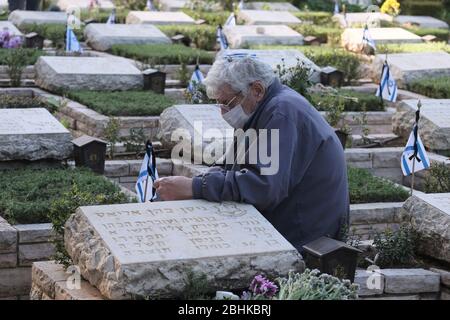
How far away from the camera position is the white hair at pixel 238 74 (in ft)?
20.7

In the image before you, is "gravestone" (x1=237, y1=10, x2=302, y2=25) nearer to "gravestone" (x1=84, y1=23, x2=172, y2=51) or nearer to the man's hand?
"gravestone" (x1=84, y1=23, x2=172, y2=51)

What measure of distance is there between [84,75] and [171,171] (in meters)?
3.49

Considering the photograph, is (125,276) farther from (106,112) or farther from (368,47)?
(368,47)

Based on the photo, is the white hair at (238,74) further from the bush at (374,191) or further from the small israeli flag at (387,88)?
the small israeli flag at (387,88)

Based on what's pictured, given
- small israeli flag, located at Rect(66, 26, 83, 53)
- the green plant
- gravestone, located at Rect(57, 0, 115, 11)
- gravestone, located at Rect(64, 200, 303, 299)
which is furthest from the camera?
gravestone, located at Rect(57, 0, 115, 11)

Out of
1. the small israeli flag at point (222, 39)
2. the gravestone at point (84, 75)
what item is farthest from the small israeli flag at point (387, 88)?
the small israeli flag at point (222, 39)

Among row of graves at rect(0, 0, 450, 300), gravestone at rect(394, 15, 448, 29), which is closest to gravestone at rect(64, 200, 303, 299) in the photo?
row of graves at rect(0, 0, 450, 300)

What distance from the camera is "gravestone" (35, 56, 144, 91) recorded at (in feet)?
44.7

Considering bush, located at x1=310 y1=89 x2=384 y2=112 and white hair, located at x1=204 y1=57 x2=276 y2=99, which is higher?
white hair, located at x1=204 y1=57 x2=276 y2=99

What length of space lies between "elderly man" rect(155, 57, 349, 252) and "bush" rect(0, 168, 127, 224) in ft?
5.56

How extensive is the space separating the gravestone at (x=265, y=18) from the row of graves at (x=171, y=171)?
168 centimetres

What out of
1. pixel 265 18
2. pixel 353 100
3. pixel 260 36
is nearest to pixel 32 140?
pixel 353 100

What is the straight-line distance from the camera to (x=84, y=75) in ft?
45.0
